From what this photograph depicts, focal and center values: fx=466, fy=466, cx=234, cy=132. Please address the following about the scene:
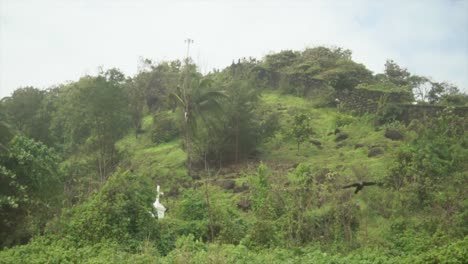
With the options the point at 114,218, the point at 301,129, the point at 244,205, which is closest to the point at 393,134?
the point at 301,129

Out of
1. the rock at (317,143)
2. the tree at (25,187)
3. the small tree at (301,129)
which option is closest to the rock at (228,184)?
the small tree at (301,129)

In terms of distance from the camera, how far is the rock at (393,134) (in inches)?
793

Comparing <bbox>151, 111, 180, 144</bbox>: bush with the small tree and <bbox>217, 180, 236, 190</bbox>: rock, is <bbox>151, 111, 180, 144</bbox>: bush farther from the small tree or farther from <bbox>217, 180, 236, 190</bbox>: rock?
<bbox>217, 180, 236, 190</bbox>: rock

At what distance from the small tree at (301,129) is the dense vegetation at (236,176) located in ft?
0.34

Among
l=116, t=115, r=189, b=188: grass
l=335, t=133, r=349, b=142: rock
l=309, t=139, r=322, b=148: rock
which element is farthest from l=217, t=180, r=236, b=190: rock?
l=335, t=133, r=349, b=142: rock

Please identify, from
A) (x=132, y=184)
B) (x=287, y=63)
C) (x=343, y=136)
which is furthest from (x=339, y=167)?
(x=287, y=63)

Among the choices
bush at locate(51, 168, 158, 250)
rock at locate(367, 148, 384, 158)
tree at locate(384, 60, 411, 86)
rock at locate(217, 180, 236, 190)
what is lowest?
rock at locate(217, 180, 236, 190)

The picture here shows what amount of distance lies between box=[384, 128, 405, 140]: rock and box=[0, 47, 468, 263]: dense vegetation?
6cm

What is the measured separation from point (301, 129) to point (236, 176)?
13.0 feet

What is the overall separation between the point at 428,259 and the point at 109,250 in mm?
5375

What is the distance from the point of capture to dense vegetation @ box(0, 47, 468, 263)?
9289 mm

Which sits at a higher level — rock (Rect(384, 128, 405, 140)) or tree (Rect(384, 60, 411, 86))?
tree (Rect(384, 60, 411, 86))

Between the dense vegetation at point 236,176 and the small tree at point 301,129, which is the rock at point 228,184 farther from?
the small tree at point 301,129

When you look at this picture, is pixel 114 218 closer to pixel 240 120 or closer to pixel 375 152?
pixel 375 152
